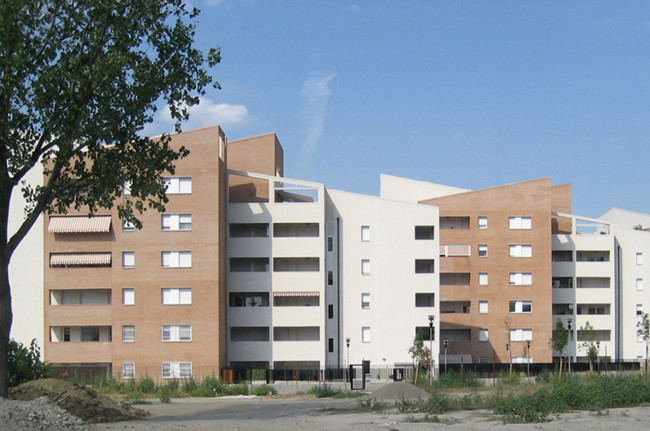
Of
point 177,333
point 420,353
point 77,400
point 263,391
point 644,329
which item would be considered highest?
point 77,400

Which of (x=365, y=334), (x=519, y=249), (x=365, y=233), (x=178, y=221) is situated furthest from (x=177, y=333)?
(x=519, y=249)

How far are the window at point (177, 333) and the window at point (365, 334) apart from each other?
14252 mm

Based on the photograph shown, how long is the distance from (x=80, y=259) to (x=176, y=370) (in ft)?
34.0

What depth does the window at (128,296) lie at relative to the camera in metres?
61.1

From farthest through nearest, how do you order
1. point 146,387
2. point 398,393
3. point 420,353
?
point 420,353 < point 146,387 < point 398,393

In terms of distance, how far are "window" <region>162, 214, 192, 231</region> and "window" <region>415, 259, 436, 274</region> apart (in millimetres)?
18801

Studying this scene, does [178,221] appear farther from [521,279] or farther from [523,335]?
[523,335]

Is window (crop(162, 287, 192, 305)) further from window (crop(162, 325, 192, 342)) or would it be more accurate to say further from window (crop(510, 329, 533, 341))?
window (crop(510, 329, 533, 341))

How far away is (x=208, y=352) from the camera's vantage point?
60.8m

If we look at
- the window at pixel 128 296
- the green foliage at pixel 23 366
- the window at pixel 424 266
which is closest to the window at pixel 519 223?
the window at pixel 424 266

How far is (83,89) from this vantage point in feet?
84.9

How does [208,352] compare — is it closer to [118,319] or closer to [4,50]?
[118,319]

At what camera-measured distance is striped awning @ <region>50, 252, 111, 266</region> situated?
199 ft

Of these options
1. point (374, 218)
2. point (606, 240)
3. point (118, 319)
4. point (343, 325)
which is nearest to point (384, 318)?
point (343, 325)
